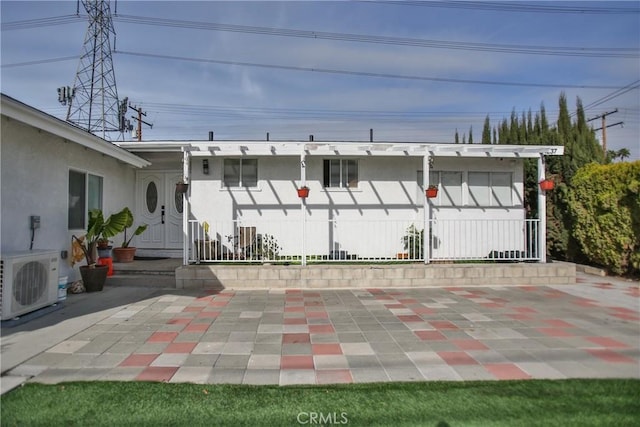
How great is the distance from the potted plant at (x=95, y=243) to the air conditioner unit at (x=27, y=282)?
1079 millimetres

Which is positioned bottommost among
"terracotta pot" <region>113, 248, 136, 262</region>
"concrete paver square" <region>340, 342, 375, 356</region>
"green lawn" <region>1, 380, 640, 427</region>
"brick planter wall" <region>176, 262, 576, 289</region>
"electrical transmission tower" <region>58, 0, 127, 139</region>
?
"concrete paver square" <region>340, 342, 375, 356</region>

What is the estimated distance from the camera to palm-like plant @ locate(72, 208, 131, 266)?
6895 millimetres

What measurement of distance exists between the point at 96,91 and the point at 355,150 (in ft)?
54.1

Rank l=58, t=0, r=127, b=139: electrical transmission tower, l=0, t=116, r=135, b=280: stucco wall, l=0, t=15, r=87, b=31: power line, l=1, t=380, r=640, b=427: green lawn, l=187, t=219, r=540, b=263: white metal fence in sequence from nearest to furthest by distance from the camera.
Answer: l=1, t=380, r=640, b=427: green lawn < l=0, t=116, r=135, b=280: stucco wall < l=187, t=219, r=540, b=263: white metal fence < l=0, t=15, r=87, b=31: power line < l=58, t=0, r=127, b=139: electrical transmission tower

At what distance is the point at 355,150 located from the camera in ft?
26.5

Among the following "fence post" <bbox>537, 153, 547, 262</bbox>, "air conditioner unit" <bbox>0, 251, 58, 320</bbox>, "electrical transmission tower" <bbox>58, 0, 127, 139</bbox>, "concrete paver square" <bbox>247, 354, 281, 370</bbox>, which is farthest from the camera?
"electrical transmission tower" <bbox>58, 0, 127, 139</bbox>

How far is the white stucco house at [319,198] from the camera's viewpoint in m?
8.03

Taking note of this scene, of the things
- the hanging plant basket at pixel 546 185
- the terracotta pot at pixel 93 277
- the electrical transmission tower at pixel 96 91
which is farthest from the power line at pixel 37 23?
the hanging plant basket at pixel 546 185

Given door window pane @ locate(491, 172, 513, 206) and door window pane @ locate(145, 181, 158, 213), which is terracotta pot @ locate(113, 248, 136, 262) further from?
door window pane @ locate(491, 172, 513, 206)

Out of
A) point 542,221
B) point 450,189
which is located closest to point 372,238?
point 450,189

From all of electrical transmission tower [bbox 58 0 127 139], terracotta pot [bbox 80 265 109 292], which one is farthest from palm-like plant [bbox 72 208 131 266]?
electrical transmission tower [bbox 58 0 127 139]

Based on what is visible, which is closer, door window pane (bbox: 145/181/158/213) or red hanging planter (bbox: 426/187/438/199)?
red hanging planter (bbox: 426/187/438/199)

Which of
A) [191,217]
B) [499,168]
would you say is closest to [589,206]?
[499,168]

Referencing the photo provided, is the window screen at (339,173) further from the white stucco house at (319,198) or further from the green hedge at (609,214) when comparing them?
the green hedge at (609,214)
